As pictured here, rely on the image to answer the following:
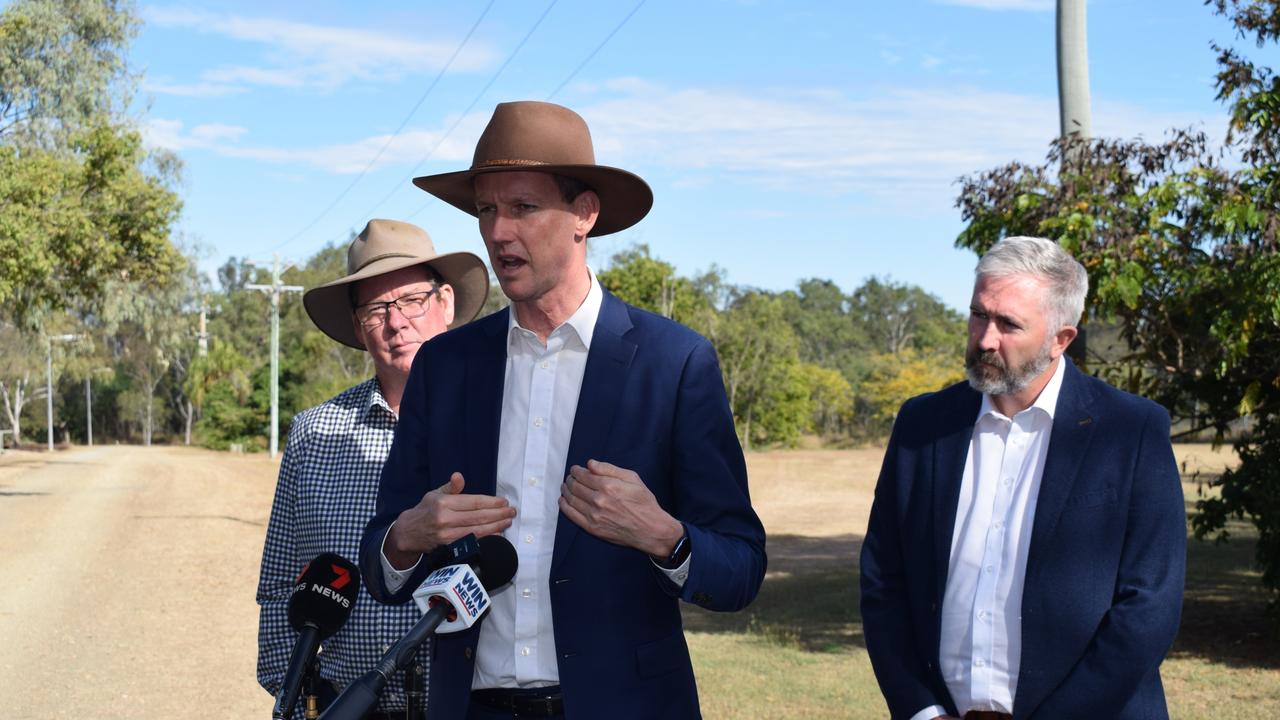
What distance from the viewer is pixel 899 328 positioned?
11506 centimetres

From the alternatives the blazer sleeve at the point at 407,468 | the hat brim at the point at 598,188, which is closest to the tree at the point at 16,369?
the hat brim at the point at 598,188

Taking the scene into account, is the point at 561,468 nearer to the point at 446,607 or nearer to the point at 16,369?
the point at 446,607

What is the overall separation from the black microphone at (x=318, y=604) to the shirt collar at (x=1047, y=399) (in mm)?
1819

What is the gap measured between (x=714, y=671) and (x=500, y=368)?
8.32 meters

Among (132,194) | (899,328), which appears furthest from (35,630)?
Result: (899,328)

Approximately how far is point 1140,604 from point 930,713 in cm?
60

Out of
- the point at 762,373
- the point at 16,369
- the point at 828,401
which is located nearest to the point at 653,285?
the point at 762,373

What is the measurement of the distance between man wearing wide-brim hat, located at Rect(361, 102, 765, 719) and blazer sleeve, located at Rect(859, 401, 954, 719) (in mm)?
712

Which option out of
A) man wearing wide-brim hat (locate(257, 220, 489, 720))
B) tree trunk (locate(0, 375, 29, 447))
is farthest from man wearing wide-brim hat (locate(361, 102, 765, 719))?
tree trunk (locate(0, 375, 29, 447))

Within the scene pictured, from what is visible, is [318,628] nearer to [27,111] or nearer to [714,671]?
[714,671]

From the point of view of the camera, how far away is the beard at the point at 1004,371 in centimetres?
355

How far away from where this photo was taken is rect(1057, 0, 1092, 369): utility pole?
403 inches

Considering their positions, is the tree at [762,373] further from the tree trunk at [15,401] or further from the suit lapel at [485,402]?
the suit lapel at [485,402]

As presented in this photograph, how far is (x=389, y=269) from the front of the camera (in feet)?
14.1
